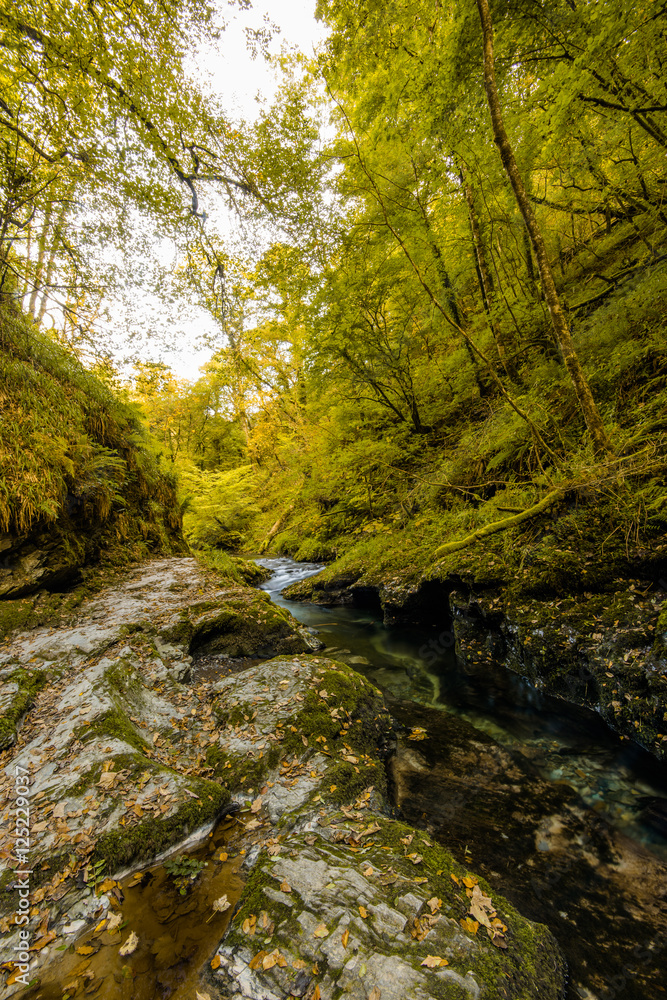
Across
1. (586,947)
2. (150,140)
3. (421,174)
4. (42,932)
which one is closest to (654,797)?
(586,947)

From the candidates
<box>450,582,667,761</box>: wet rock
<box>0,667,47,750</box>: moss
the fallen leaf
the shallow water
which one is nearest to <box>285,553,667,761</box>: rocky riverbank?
<box>450,582,667,761</box>: wet rock

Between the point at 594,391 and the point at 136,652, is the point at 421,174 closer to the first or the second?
the point at 594,391

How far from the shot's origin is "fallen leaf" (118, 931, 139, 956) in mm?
1937

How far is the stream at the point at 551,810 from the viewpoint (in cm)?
232

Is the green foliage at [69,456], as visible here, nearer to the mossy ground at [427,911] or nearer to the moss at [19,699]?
the moss at [19,699]

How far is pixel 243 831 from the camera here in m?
2.71

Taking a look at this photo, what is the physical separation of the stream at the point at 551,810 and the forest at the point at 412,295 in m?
0.15

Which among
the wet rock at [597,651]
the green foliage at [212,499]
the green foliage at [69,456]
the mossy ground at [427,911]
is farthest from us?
the green foliage at [212,499]

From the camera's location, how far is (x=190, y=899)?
2.25m

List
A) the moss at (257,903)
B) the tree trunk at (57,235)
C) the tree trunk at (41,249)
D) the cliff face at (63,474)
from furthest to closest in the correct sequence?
1. the tree trunk at (57,235)
2. the tree trunk at (41,249)
3. the cliff face at (63,474)
4. the moss at (257,903)

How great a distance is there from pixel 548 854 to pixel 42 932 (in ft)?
11.5

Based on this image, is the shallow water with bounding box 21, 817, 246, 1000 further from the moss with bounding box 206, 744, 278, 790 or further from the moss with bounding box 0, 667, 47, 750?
the moss with bounding box 0, 667, 47, 750

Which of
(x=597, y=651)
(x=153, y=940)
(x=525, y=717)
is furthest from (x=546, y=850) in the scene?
(x=153, y=940)

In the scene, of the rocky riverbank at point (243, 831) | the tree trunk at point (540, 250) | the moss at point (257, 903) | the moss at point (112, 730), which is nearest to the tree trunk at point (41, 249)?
the rocky riverbank at point (243, 831)
